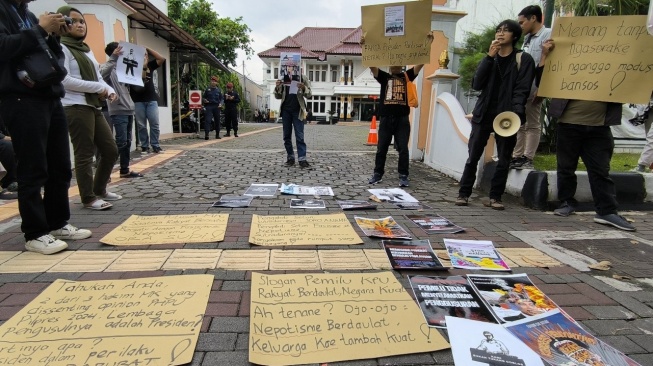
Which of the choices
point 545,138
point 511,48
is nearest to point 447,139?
point 545,138

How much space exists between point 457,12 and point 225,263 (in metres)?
6.98

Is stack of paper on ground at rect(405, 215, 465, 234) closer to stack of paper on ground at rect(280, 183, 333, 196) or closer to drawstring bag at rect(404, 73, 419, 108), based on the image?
stack of paper on ground at rect(280, 183, 333, 196)

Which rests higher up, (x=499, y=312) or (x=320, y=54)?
(x=320, y=54)

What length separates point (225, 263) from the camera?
2549 millimetres

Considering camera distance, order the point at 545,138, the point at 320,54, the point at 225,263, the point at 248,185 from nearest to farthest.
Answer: the point at 225,263 → the point at 248,185 → the point at 545,138 → the point at 320,54

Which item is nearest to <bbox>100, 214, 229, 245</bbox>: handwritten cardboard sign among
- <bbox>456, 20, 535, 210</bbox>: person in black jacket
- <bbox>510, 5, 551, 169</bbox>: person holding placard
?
<bbox>456, 20, 535, 210</bbox>: person in black jacket

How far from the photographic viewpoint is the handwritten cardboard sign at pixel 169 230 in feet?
9.64

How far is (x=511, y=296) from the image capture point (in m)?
2.13

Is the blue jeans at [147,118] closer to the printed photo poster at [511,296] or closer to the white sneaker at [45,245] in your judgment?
the white sneaker at [45,245]

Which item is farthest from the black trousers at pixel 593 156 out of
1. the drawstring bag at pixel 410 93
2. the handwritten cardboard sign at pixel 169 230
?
the handwritten cardboard sign at pixel 169 230

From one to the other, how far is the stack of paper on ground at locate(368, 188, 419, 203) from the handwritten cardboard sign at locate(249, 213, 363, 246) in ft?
3.13

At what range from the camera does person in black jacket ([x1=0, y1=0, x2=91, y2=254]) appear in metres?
2.36

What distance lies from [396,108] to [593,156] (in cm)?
232

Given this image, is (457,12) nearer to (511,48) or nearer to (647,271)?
(511,48)
